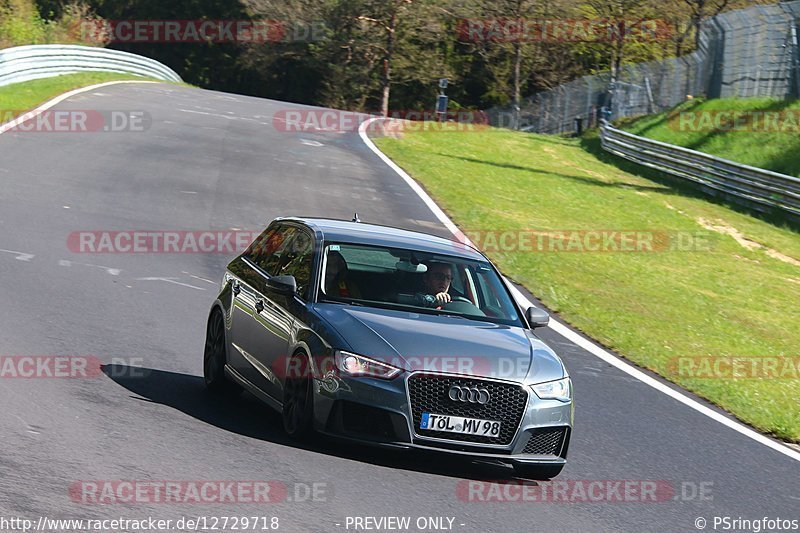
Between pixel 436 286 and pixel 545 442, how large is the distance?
1.60 metres

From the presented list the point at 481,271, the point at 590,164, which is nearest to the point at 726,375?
the point at 481,271

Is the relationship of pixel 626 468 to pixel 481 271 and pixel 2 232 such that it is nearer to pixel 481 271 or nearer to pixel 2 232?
pixel 481 271

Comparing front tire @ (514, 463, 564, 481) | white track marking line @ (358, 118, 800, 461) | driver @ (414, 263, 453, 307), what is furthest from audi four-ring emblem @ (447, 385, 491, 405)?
white track marking line @ (358, 118, 800, 461)

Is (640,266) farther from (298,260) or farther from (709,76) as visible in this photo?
(709,76)

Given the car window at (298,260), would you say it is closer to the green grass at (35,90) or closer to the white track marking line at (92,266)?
the white track marking line at (92,266)

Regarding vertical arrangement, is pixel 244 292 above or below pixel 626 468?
above

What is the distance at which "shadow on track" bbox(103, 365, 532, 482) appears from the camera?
838 cm

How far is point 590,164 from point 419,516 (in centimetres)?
3127

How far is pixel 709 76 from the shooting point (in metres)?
44.2

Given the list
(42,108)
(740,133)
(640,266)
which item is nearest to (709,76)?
(740,133)

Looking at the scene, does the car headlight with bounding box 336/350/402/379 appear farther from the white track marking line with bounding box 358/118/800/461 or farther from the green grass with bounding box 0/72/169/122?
the green grass with bounding box 0/72/169/122

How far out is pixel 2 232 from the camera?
1602cm

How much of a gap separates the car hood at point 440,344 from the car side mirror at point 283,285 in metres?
0.27

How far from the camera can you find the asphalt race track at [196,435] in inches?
280
